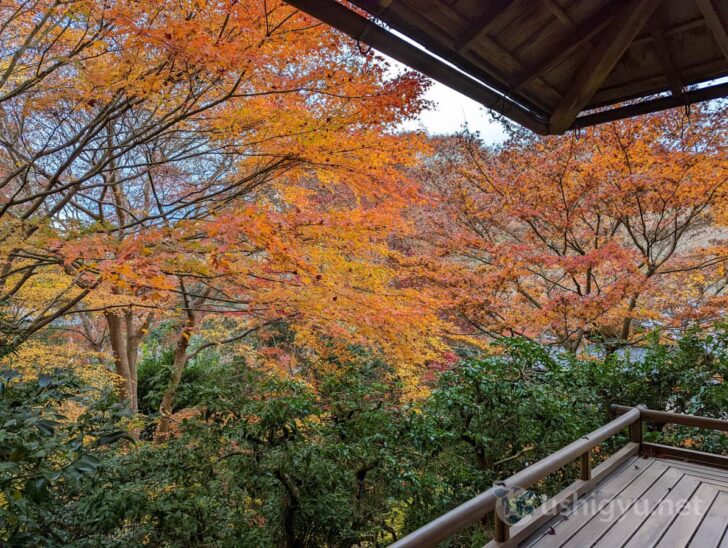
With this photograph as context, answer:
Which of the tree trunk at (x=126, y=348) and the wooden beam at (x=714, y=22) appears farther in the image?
the tree trunk at (x=126, y=348)

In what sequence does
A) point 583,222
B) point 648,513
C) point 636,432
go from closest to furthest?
point 648,513, point 636,432, point 583,222

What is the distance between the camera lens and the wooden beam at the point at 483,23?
1.52m

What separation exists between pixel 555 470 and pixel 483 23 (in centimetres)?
211

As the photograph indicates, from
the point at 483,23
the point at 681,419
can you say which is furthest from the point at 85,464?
the point at 681,419

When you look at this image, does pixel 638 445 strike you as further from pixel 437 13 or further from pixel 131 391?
pixel 131 391

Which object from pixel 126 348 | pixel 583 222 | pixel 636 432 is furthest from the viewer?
pixel 126 348

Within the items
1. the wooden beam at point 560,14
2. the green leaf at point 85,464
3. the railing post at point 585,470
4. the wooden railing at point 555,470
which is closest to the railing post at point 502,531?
the wooden railing at point 555,470

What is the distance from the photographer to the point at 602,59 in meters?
1.72

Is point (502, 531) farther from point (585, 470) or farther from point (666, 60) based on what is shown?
point (666, 60)

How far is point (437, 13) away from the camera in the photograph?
1.48 m

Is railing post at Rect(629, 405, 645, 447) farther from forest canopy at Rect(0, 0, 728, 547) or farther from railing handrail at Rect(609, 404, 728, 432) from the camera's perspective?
forest canopy at Rect(0, 0, 728, 547)

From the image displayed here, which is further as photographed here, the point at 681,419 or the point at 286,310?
the point at 286,310

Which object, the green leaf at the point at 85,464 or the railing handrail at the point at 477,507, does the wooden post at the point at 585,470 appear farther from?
the green leaf at the point at 85,464

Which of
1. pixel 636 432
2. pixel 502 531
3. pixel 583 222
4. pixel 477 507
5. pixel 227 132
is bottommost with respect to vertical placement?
pixel 502 531
